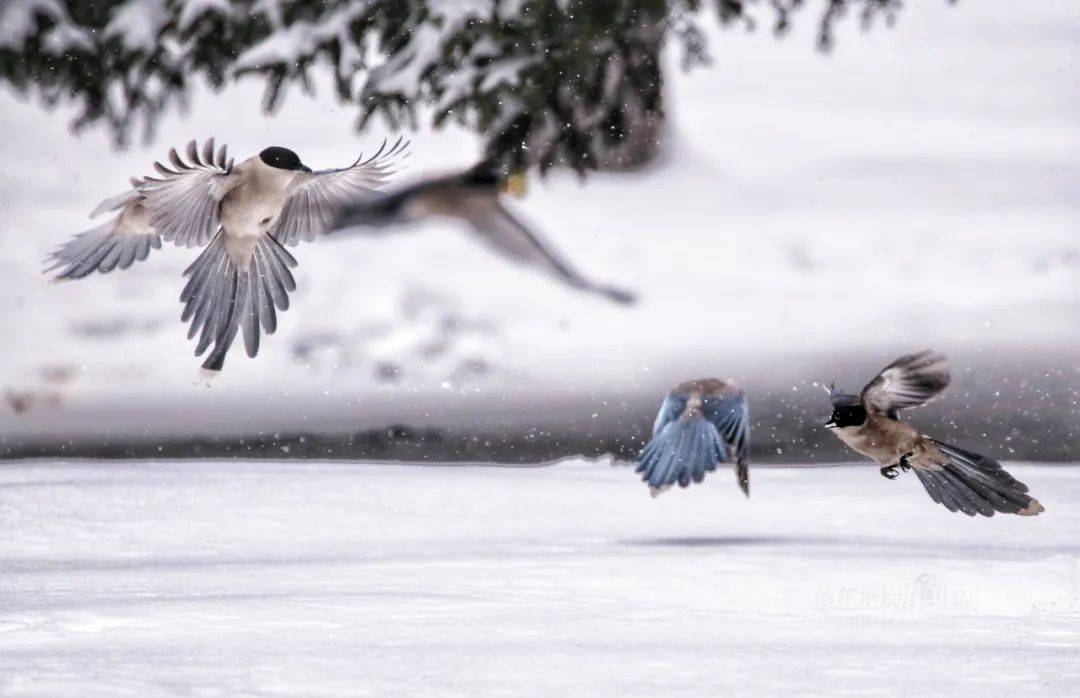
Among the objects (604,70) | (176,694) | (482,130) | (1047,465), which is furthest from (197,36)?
(176,694)

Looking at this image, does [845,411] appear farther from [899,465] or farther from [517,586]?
[517,586]

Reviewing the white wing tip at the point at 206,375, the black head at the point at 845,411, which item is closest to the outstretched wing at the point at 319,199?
the white wing tip at the point at 206,375

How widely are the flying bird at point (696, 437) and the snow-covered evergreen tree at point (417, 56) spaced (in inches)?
158

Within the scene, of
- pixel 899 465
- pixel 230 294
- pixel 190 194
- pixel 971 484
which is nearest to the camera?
pixel 230 294

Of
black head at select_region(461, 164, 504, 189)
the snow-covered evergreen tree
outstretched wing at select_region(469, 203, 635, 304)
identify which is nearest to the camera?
the snow-covered evergreen tree

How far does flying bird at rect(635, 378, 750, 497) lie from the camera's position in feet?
7.82

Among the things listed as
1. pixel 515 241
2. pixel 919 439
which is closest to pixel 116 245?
pixel 919 439

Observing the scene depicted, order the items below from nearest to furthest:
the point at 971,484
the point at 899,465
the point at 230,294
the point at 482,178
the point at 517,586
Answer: the point at 230,294, the point at 971,484, the point at 899,465, the point at 517,586, the point at 482,178

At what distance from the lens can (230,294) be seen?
197 centimetres

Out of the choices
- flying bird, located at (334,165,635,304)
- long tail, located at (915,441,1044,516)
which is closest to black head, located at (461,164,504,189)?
flying bird, located at (334,165,635,304)

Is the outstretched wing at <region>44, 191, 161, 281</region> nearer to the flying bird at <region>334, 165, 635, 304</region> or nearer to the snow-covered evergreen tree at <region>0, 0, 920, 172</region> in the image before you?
the snow-covered evergreen tree at <region>0, 0, 920, 172</region>

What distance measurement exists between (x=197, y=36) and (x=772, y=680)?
16.5ft

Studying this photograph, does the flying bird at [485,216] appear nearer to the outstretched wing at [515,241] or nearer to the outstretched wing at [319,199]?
the outstretched wing at [515,241]

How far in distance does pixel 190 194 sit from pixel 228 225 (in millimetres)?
78
